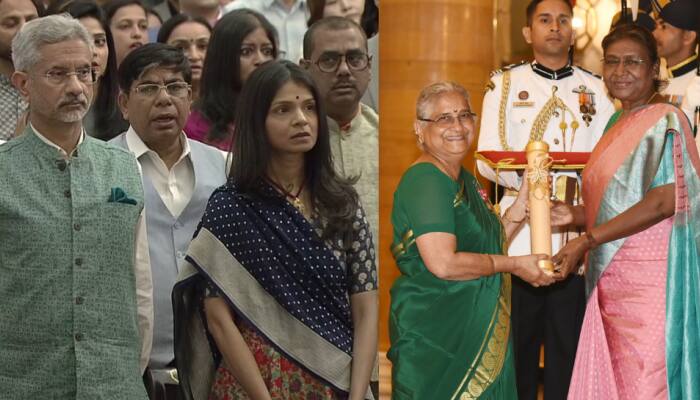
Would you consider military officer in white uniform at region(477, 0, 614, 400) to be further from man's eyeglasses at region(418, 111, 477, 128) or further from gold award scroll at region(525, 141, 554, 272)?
man's eyeglasses at region(418, 111, 477, 128)

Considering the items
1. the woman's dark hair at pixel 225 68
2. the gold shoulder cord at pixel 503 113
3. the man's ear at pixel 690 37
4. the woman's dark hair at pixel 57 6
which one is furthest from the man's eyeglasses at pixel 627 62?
the woman's dark hair at pixel 57 6

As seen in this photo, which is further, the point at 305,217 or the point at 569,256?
the point at 569,256

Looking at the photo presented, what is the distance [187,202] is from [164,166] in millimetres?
136

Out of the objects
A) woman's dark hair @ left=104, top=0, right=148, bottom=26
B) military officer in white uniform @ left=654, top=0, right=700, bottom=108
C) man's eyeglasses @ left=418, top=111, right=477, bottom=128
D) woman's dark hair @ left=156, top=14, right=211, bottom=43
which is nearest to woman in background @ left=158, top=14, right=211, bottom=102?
woman's dark hair @ left=156, top=14, right=211, bottom=43

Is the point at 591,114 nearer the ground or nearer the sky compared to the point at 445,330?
nearer the sky

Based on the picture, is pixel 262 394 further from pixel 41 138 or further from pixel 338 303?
pixel 41 138

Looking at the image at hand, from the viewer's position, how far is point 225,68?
4.14 meters

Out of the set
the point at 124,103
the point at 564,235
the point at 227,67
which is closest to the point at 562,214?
the point at 564,235

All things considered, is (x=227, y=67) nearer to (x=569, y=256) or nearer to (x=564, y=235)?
(x=569, y=256)

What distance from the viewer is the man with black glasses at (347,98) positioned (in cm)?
409

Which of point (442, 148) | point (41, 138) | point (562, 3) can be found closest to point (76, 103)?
point (41, 138)

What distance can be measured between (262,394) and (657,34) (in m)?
2.78

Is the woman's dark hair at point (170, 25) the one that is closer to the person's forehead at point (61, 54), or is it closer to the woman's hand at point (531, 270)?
the person's forehead at point (61, 54)

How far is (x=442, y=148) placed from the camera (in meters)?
3.93
